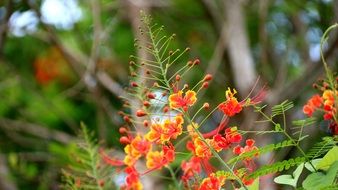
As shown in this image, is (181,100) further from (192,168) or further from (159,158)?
(192,168)

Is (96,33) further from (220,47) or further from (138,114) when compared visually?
(138,114)

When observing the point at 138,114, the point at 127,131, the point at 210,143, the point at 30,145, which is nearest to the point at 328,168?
the point at 210,143

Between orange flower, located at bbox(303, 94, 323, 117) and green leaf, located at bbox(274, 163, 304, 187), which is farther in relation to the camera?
orange flower, located at bbox(303, 94, 323, 117)

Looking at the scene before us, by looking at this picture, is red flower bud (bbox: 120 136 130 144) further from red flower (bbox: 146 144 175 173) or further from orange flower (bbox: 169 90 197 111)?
orange flower (bbox: 169 90 197 111)

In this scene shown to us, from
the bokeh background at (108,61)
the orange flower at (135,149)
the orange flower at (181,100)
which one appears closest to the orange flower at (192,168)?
the orange flower at (135,149)

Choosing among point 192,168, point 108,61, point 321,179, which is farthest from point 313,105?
point 108,61


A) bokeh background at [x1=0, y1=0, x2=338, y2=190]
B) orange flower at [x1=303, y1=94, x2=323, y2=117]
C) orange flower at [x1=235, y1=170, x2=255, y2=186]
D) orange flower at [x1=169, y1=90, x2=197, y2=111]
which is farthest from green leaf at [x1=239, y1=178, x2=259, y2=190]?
bokeh background at [x1=0, y1=0, x2=338, y2=190]
